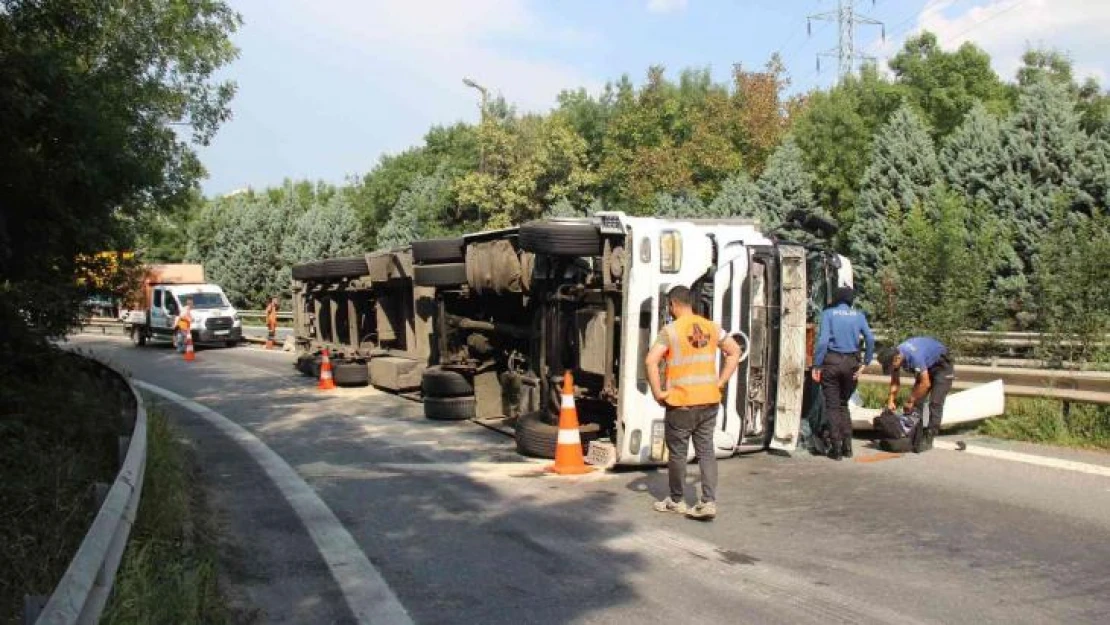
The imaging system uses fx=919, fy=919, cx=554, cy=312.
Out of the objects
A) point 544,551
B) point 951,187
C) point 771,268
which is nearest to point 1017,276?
point 951,187

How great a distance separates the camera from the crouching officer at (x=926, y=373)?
29.9 ft

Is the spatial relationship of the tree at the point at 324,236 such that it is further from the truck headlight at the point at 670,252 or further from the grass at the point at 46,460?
the truck headlight at the point at 670,252

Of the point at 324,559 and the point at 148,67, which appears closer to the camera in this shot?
the point at 324,559

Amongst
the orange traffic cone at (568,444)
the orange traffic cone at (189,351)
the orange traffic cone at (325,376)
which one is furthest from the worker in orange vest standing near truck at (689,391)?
the orange traffic cone at (189,351)

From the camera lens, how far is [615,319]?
8602 millimetres

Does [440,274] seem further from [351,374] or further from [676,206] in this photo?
[676,206]

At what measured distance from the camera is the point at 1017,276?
19.2m

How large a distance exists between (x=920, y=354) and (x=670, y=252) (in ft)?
9.56

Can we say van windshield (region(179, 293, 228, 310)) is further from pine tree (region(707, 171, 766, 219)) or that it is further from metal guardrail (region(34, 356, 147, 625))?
metal guardrail (region(34, 356, 147, 625))

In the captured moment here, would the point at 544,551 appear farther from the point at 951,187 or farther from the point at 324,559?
the point at 951,187

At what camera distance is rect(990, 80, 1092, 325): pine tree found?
19.2m

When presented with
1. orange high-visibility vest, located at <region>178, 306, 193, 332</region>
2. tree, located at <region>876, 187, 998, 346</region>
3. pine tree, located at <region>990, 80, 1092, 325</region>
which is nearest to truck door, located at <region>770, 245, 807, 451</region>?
tree, located at <region>876, 187, 998, 346</region>

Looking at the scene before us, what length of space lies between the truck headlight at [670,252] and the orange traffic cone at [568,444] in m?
1.50

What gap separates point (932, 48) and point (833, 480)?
107 ft
